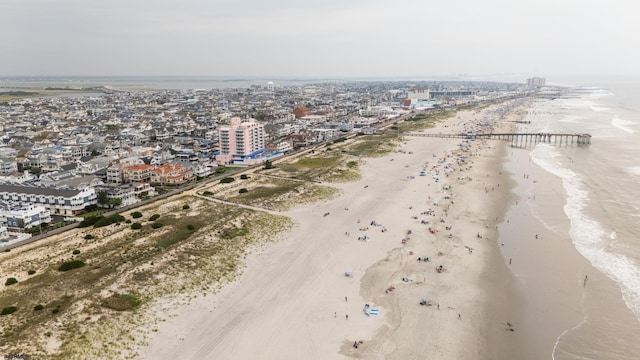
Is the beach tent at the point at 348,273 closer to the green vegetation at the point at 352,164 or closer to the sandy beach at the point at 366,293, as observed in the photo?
the sandy beach at the point at 366,293

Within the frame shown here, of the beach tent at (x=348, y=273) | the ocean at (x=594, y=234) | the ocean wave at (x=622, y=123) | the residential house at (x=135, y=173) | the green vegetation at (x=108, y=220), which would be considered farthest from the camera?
the ocean wave at (x=622, y=123)

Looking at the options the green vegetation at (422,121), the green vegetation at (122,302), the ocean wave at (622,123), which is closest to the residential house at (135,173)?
the green vegetation at (122,302)

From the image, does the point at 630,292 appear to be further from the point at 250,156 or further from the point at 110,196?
the point at 250,156

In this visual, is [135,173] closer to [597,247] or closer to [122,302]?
[122,302]

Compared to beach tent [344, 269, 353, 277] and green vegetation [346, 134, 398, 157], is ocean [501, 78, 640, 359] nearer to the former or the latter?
beach tent [344, 269, 353, 277]

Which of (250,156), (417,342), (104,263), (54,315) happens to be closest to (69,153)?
(250,156)

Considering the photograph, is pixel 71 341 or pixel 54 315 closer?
pixel 71 341

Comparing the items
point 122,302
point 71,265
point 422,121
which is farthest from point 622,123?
point 71,265
